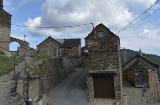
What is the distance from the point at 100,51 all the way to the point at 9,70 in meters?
9.69

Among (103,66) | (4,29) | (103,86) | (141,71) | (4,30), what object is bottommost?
(103,86)

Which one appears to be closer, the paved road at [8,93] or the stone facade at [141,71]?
the paved road at [8,93]

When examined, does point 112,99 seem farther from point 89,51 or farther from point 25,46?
point 25,46

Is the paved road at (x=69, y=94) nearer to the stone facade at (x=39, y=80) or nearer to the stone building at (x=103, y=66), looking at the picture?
the stone facade at (x=39, y=80)

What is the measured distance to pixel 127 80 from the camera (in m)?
36.5

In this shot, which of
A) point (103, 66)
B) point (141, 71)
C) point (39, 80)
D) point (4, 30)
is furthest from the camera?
point (4, 30)

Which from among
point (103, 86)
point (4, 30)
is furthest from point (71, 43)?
point (103, 86)

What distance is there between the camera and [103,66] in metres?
20.9

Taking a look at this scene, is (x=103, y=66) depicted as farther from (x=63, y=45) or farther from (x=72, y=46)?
(x=63, y=45)

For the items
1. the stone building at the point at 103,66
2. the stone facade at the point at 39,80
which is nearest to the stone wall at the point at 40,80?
the stone facade at the point at 39,80

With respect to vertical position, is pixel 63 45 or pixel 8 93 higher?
pixel 63 45

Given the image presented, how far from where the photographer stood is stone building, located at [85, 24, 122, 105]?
20.4 metres

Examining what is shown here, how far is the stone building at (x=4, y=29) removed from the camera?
103 ft

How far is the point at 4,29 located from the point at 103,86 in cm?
1914
